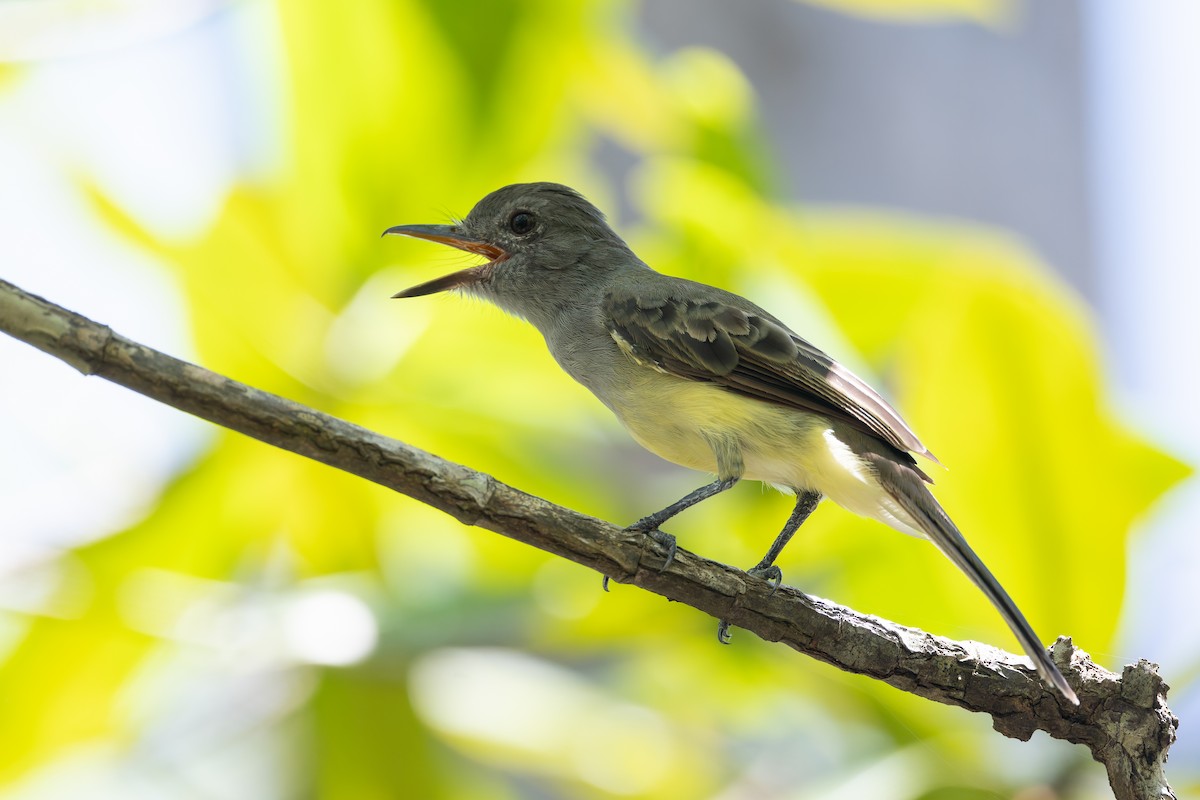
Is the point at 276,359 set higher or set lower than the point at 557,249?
lower

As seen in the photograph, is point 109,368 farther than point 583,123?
No

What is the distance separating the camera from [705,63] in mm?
3180

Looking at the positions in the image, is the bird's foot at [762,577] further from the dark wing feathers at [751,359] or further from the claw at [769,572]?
the dark wing feathers at [751,359]

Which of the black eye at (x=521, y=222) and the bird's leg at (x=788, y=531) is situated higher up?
the black eye at (x=521, y=222)

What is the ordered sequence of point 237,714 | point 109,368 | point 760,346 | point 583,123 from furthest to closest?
point 583,123 < point 237,714 < point 760,346 < point 109,368

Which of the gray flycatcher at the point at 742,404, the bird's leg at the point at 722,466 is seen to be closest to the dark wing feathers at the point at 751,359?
the gray flycatcher at the point at 742,404

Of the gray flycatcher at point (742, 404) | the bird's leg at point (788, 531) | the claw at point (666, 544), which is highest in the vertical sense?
the gray flycatcher at point (742, 404)

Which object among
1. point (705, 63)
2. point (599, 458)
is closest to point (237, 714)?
point (599, 458)

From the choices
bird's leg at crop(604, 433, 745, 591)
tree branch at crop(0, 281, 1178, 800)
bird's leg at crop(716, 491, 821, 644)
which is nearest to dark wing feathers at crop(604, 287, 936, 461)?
bird's leg at crop(604, 433, 745, 591)

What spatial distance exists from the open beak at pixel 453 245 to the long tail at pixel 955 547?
1025 millimetres

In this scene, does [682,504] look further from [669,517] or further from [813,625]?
[813,625]

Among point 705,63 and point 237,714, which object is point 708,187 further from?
point 237,714

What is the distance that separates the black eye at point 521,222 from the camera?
280cm

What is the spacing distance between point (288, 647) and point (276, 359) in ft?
2.23
